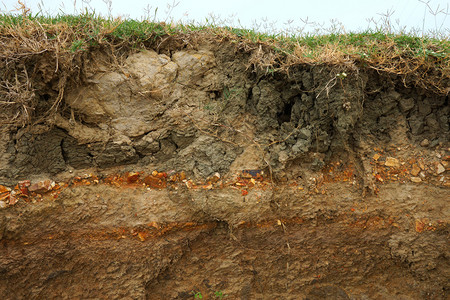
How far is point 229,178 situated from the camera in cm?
312

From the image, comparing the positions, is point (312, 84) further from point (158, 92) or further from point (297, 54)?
point (158, 92)

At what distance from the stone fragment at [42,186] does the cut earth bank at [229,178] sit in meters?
0.01

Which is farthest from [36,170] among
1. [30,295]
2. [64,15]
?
[64,15]

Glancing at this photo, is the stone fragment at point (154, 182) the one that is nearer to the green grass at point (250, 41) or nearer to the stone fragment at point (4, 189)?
the stone fragment at point (4, 189)

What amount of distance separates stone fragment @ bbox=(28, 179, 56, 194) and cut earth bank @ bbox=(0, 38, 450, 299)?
11mm

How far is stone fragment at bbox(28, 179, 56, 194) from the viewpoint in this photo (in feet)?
9.20

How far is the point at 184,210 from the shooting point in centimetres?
304

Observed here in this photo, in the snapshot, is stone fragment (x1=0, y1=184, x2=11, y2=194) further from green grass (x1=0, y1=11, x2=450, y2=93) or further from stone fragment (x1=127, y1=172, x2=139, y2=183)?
green grass (x1=0, y1=11, x2=450, y2=93)

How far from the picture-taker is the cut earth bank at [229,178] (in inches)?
113

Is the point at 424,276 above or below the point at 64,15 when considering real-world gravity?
below

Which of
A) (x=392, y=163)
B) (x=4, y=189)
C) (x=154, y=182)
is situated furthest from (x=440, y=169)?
(x=4, y=189)

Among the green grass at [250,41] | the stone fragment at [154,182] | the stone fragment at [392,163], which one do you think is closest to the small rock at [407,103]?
the green grass at [250,41]

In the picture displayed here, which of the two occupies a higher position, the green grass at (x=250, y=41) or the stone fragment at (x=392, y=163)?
the green grass at (x=250, y=41)

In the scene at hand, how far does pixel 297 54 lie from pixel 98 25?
74.6 inches
